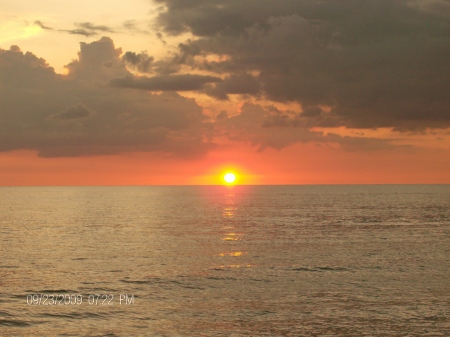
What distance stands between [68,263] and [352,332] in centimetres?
3204

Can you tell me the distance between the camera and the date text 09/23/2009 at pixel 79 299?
34.8m

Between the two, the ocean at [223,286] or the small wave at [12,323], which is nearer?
the ocean at [223,286]

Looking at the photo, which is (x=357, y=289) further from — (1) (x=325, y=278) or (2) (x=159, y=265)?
(2) (x=159, y=265)

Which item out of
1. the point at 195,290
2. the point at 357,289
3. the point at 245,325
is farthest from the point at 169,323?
the point at 357,289

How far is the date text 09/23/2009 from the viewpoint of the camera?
34781 millimetres

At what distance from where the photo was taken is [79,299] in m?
35.6

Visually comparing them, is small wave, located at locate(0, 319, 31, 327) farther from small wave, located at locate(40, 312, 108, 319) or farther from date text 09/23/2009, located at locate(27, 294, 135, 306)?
date text 09/23/2009, located at locate(27, 294, 135, 306)

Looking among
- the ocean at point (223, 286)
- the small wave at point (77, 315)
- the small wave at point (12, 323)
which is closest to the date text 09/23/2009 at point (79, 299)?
the ocean at point (223, 286)

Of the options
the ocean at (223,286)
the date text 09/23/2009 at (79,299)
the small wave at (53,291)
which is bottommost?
the ocean at (223,286)

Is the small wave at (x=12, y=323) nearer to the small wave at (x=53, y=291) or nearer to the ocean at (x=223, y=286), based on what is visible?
the ocean at (x=223, y=286)

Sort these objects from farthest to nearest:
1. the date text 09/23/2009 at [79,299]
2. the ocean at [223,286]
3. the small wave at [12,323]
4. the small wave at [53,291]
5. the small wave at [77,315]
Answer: the small wave at [53,291]
the date text 09/23/2009 at [79,299]
the small wave at [77,315]
the small wave at [12,323]
the ocean at [223,286]

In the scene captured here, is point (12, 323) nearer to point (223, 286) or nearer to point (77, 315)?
point (77, 315)

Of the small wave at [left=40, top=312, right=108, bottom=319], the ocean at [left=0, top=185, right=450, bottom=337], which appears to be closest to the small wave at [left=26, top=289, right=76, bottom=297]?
the ocean at [left=0, top=185, right=450, bottom=337]

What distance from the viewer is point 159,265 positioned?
49.5m
